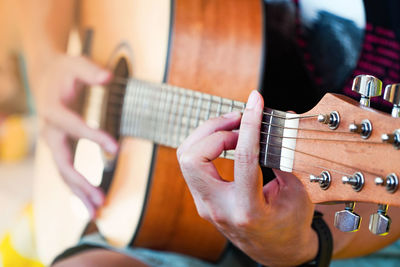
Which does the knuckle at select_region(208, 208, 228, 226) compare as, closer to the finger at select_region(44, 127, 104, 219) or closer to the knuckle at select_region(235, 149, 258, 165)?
the knuckle at select_region(235, 149, 258, 165)

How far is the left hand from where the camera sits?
1.68ft

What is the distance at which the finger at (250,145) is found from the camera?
504mm

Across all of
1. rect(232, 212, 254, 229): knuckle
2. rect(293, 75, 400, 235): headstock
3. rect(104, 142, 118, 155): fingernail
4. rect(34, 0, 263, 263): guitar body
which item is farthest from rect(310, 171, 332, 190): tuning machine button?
rect(104, 142, 118, 155): fingernail

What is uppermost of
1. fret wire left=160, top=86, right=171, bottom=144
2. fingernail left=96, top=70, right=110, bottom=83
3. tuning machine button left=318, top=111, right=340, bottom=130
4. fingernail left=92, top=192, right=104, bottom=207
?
fingernail left=96, top=70, right=110, bottom=83

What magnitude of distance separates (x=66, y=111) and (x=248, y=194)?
494 mm

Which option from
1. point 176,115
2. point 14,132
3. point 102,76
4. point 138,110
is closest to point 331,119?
point 176,115

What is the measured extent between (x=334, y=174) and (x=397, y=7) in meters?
0.30

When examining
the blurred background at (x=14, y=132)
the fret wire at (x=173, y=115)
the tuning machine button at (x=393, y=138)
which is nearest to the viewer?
the tuning machine button at (x=393, y=138)

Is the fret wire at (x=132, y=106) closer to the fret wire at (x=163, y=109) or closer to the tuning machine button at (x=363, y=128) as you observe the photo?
the fret wire at (x=163, y=109)

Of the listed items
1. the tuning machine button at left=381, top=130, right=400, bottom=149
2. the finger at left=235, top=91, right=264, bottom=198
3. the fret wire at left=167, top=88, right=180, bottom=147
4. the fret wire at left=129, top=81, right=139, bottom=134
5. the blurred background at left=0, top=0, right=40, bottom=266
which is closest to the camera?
the tuning machine button at left=381, top=130, right=400, bottom=149

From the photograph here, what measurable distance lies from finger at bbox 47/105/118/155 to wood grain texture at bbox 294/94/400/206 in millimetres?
444

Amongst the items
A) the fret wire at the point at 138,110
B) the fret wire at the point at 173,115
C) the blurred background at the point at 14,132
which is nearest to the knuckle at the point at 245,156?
the fret wire at the point at 173,115

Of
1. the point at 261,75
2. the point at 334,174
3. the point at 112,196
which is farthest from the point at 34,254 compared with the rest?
the point at 334,174

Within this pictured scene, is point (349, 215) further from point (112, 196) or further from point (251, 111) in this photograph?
point (112, 196)
